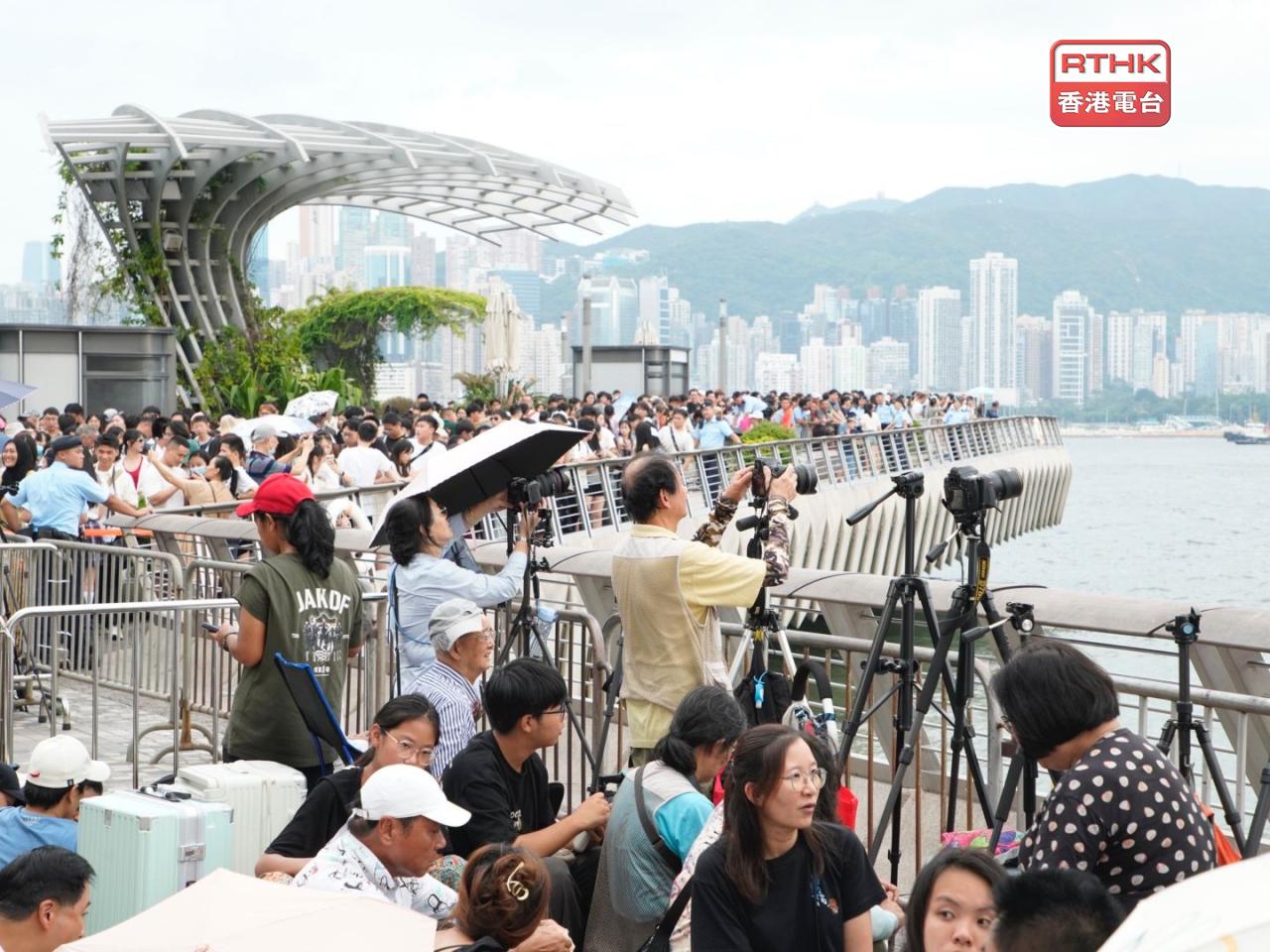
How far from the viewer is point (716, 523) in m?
5.66

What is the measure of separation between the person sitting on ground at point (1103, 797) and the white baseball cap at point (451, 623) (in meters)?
2.41

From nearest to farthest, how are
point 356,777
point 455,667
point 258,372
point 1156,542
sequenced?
1. point 356,777
2. point 455,667
3. point 258,372
4. point 1156,542

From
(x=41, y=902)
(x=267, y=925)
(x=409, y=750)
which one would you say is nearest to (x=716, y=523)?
(x=409, y=750)

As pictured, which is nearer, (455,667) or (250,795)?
(250,795)

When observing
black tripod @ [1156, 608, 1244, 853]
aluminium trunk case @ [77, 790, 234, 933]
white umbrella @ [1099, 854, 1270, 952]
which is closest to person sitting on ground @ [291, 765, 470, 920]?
aluminium trunk case @ [77, 790, 234, 933]

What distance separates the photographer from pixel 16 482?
11.9m

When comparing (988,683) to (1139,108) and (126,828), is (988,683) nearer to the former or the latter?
(126,828)

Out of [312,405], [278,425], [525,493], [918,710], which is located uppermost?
[312,405]

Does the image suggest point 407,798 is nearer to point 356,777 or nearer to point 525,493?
point 356,777

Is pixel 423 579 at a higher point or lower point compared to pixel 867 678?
higher

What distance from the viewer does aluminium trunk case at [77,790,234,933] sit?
5.10m

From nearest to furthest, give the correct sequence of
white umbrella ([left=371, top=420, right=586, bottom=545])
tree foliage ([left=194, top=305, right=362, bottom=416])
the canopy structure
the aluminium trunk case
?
the aluminium trunk case
white umbrella ([left=371, top=420, right=586, bottom=545])
the canopy structure
tree foliage ([left=194, top=305, right=362, bottom=416])

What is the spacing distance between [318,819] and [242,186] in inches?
1373

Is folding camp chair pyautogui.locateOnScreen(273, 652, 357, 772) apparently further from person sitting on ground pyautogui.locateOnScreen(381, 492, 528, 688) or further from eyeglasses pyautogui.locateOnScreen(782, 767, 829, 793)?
eyeglasses pyautogui.locateOnScreen(782, 767, 829, 793)
